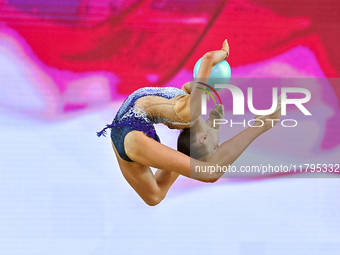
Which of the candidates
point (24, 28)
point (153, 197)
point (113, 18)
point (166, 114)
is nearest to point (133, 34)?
point (113, 18)

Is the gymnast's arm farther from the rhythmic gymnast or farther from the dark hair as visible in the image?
the dark hair

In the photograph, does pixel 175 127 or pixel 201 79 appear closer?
pixel 201 79

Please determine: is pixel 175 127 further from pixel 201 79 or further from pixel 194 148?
pixel 201 79

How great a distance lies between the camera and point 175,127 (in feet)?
4.85

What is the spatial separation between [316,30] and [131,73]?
1.30 metres

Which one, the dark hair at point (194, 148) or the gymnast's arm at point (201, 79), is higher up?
the gymnast's arm at point (201, 79)

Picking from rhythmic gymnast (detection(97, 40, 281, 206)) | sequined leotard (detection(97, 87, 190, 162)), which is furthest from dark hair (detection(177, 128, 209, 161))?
sequined leotard (detection(97, 87, 190, 162))

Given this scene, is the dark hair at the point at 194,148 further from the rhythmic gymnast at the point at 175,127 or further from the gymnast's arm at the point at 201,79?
the gymnast's arm at the point at 201,79

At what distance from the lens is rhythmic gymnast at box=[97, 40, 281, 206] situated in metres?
1.38

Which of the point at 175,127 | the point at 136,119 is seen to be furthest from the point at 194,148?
the point at 136,119

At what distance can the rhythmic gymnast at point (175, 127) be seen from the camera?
1.38 m

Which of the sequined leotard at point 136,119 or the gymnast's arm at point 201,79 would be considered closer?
the gymnast's arm at point 201,79

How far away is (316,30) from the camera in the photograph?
7.10 ft

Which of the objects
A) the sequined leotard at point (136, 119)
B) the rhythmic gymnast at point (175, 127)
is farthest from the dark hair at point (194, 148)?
the sequined leotard at point (136, 119)
